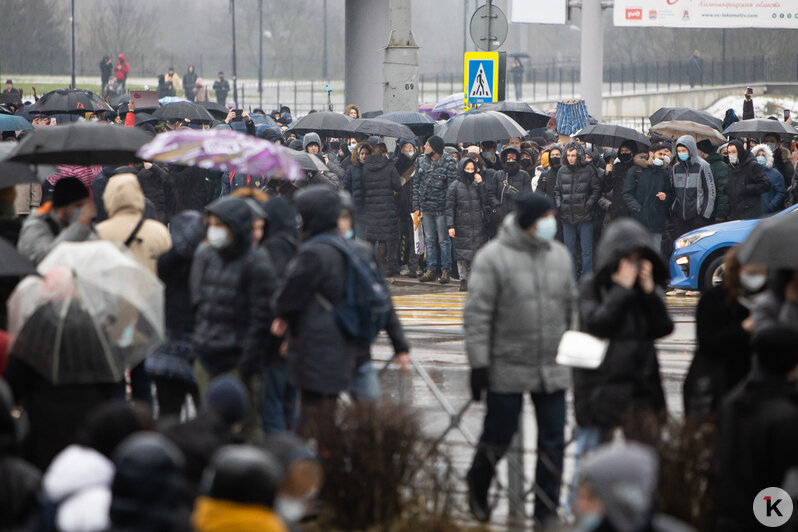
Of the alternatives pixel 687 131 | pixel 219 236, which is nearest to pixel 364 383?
pixel 219 236

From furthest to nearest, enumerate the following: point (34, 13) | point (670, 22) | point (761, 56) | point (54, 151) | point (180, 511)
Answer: point (34, 13) < point (761, 56) < point (670, 22) < point (54, 151) < point (180, 511)

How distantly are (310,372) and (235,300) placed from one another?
0.59 m

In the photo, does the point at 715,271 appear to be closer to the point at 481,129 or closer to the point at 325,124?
the point at 481,129

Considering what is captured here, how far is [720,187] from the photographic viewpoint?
1614cm

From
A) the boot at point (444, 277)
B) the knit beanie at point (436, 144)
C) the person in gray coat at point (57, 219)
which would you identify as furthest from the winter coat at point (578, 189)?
the person in gray coat at point (57, 219)

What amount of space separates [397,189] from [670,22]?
17.8 m

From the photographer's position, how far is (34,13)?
7206 centimetres

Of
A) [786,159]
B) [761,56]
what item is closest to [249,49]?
[761,56]

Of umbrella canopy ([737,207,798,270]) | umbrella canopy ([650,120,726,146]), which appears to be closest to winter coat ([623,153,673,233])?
umbrella canopy ([650,120,726,146])

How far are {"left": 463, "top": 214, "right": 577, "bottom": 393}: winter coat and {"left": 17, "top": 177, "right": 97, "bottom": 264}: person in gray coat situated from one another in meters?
2.47

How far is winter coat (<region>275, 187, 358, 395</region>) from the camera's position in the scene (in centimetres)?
697

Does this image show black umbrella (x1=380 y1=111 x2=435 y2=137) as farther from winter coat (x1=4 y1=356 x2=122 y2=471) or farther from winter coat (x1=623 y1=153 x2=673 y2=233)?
winter coat (x1=4 y1=356 x2=122 y2=471)

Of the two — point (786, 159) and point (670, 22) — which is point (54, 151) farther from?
point (670, 22)

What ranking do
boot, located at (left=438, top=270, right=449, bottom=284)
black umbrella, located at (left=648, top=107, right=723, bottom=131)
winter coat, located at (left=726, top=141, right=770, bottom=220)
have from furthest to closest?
black umbrella, located at (left=648, top=107, right=723, bottom=131) < boot, located at (left=438, top=270, right=449, bottom=284) < winter coat, located at (left=726, top=141, right=770, bottom=220)
